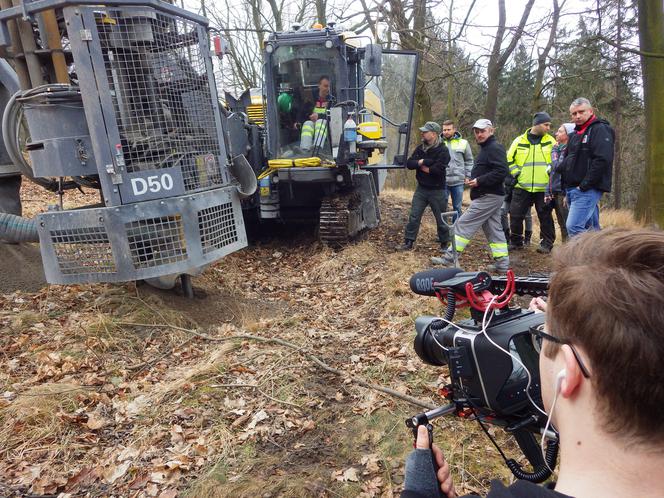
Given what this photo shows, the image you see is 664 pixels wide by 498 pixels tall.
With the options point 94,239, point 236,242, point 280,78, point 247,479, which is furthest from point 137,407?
point 280,78

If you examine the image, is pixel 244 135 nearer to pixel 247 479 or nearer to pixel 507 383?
pixel 247 479

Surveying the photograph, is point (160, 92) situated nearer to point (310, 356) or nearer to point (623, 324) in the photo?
point (310, 356)

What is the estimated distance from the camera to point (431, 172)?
691 centimetres

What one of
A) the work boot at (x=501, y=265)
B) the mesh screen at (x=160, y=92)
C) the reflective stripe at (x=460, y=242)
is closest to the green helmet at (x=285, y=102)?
the mesh screen at (x=160, y=92)

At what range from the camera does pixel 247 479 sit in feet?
9.09

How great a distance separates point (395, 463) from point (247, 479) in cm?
86

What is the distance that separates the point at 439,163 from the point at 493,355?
5.75 meters

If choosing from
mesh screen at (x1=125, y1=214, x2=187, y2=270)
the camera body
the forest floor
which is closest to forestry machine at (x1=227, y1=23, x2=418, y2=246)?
the forest floor

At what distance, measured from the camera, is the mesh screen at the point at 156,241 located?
4.27m

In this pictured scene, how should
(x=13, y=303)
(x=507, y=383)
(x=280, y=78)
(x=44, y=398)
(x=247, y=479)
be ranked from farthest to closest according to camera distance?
(x=280, y=78)
(x=13, y=303)
(x=44, y=398)
(x=247, y=479)
(x=507, y=383)

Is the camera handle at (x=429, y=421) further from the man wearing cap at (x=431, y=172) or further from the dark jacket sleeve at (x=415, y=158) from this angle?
the dark jacket sleeve at (x=415, y=158)

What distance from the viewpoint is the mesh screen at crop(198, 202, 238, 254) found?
4.69 metres

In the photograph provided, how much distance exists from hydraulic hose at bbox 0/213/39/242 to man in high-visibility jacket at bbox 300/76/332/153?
4.01 metres

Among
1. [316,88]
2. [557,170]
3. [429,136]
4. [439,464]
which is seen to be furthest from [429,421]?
[316,88]
